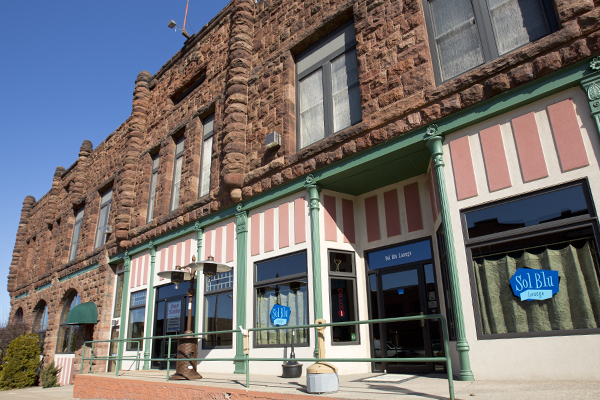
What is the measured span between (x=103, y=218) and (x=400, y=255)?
14.8 metres

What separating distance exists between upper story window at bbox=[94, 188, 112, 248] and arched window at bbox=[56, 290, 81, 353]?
2.84 metres

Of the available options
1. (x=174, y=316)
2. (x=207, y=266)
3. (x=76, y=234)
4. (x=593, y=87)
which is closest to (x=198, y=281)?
(x=174, y=316)

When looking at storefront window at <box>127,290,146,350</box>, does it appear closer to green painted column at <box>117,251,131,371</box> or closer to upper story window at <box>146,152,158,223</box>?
green painted column at <box>117,251,131,371</box>

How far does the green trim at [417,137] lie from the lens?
5.70m

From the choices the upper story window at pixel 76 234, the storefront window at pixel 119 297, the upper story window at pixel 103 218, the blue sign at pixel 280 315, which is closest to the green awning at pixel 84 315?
the storefront window at pixel 119 297

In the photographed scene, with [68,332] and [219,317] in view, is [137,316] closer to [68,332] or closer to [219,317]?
[219,317]

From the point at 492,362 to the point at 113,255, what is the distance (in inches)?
559

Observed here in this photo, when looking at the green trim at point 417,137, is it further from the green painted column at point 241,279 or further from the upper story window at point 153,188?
the upper story window at point 153,188

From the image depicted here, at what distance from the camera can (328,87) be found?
9492 mm

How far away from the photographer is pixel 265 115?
10.5 metres

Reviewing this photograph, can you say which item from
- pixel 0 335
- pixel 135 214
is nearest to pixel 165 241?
pixel 135 214

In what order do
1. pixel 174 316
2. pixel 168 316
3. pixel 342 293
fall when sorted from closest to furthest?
pixel 342 293, pixel 174 316, pixel 168 316

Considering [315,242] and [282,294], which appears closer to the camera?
[315,242]

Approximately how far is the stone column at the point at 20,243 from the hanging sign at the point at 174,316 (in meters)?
20.5
